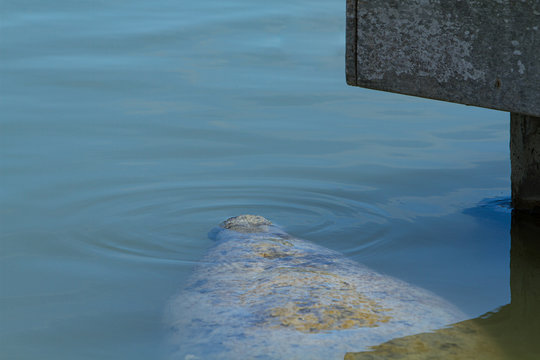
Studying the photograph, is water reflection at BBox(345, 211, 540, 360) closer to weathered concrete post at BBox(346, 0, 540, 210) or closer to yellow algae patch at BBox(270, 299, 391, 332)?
yellow algae patch at BBox(270, 299, 391, 332)

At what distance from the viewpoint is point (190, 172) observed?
245 inches

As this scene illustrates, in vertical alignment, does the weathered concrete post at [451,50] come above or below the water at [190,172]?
above

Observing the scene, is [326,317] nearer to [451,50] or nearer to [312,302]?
[312,302]

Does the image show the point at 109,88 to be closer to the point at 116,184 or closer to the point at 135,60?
the point at 135,60

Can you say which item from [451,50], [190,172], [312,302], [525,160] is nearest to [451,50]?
[451,50]

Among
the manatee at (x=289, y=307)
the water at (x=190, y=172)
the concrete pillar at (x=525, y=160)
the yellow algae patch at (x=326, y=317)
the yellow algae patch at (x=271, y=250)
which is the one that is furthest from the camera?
the concrete pillar at (x=525, y=160)

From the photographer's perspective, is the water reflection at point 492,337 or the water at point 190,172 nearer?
the water reflection at point 492,337

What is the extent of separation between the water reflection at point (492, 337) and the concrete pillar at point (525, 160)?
2.90 feet

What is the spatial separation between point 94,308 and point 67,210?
148 centimetres

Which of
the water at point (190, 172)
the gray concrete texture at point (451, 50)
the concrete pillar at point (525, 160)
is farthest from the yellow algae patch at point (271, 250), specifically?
the concrete pillar at point (525, 160)

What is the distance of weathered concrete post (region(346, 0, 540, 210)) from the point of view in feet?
12.2

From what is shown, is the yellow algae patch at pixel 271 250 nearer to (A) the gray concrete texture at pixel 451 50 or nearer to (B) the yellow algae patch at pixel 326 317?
(B) the yellow algae patch at pixel 326 317

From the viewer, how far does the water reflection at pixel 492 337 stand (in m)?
3.57

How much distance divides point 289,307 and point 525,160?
234 cm
